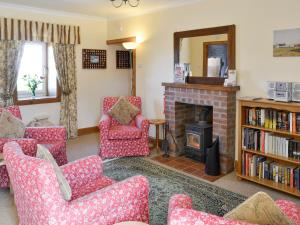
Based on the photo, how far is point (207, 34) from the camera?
4266mm

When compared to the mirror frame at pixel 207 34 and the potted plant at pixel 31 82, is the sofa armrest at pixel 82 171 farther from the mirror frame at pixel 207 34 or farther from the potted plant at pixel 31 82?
the potted plant at pixel 31 82

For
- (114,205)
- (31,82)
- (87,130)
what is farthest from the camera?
(87,130)

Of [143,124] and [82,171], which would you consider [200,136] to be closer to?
[143,124]

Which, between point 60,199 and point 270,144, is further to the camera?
point 270,144

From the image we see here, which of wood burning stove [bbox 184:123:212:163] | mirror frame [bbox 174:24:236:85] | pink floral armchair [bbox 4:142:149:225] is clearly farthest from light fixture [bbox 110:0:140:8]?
pink floral armchair [bbox 4:142:149:225]

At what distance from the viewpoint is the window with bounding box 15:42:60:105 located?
17.5 ft

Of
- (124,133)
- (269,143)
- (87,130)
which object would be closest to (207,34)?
(269,143)

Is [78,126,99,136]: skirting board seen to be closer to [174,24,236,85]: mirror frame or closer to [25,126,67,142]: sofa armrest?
[25,126,67,142]: sofa armrest

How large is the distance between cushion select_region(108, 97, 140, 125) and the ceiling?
1.65 metres

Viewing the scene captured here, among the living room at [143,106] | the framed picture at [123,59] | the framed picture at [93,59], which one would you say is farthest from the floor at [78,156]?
the framed picture at [123,59]

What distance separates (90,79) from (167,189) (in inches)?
136

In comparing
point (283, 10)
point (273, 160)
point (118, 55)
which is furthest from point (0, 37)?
point (273, 160)

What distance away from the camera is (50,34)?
211 inches

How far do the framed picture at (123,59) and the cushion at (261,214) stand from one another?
5.48m
